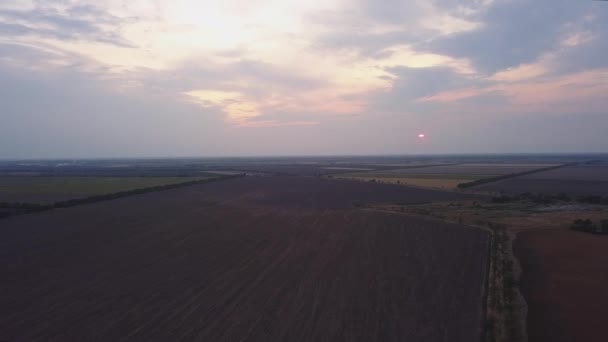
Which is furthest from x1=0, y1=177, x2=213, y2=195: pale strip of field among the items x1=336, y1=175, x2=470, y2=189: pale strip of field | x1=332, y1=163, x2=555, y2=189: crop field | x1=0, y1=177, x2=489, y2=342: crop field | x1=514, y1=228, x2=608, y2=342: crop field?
x1=514, y1=228, x2=608, y2=342: crop field

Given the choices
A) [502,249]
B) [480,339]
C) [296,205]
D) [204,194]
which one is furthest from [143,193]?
[480,339]

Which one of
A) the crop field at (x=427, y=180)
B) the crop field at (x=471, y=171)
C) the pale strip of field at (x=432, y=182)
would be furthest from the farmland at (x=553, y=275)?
the crop field at (x=471, y=171)

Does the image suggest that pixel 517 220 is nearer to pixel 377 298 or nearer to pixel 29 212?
pixel 377 298

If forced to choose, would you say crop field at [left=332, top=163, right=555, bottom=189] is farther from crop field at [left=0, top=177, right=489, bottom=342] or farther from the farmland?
crop field at [left=0, top=177, right=489, bottom=342]

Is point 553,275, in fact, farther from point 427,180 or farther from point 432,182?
point 427,180

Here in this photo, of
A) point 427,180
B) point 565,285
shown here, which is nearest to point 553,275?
point 565,285

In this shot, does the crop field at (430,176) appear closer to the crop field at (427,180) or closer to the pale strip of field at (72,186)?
the crop field at (427,180)
